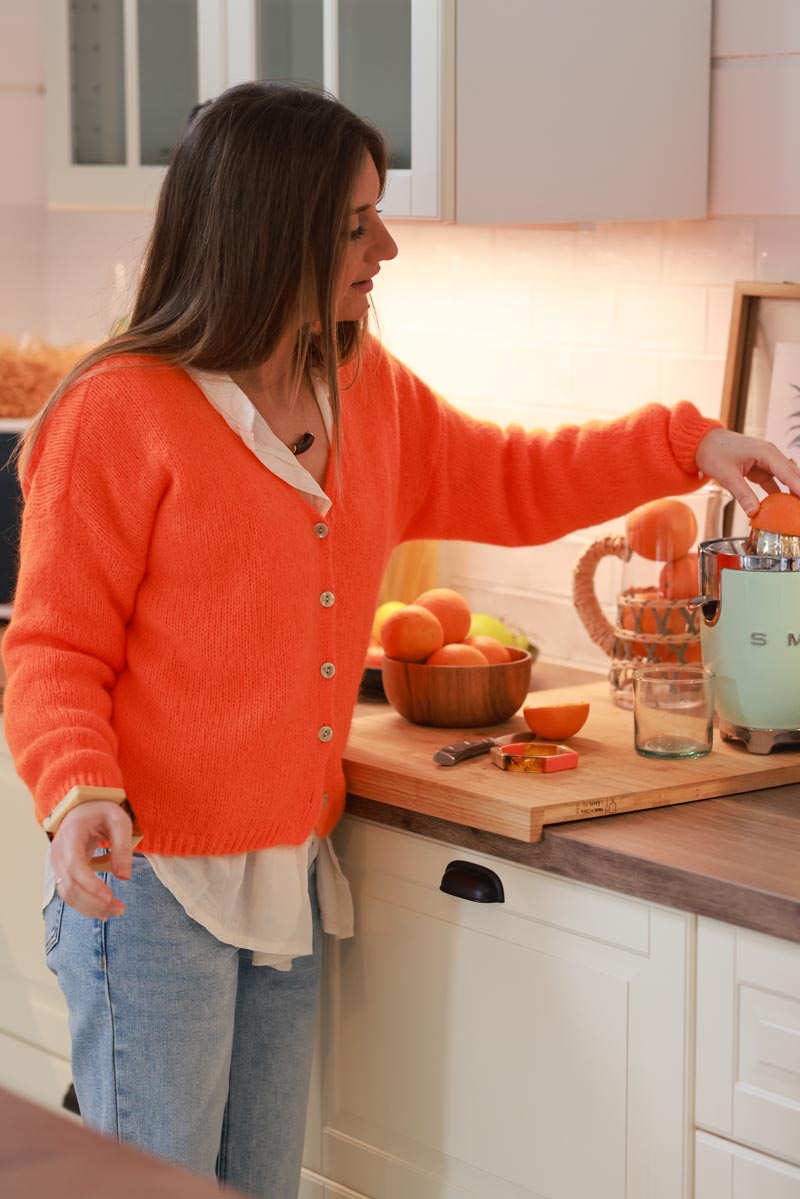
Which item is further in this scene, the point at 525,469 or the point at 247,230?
the point at 525,469

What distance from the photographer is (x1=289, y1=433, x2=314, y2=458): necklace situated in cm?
146

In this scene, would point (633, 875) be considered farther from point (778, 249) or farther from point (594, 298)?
point (594, 298)

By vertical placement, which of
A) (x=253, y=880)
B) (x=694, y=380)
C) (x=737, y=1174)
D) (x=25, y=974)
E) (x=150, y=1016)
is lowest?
(x=25, y=974)

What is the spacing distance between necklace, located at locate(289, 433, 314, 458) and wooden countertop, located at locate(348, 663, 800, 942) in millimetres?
384

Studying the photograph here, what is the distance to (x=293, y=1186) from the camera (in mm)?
1577

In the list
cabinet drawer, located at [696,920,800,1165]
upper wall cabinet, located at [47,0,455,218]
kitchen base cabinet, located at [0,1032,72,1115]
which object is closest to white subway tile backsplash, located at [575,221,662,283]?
upper wall cabinet, located at [47,0,455,218]

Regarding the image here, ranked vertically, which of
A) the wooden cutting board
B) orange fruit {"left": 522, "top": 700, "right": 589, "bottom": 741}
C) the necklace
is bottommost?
the wooden cutting board

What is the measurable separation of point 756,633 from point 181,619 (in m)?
0.60

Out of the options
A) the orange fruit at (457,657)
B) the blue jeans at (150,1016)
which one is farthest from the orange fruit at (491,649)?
the blue jeans at (150,1016)

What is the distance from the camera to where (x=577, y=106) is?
181 cm

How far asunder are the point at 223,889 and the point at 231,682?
20 centimetres

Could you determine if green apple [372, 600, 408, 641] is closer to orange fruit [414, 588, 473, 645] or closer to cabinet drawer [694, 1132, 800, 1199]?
orange fruit [414, 588, 473, 645]

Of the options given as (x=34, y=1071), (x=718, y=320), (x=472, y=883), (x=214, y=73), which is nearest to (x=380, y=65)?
(x=214, y=73)

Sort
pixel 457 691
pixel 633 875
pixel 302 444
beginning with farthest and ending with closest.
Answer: pixel 457 691, pixel 302 444, pixel 633 875
